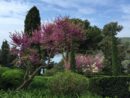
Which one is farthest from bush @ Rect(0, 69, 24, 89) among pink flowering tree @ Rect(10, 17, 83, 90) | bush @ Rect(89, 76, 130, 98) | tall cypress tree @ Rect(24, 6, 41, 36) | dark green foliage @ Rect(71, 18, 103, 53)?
dark green foliage @ Rect(71, 18, 103, 53)

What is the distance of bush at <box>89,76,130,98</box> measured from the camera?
21.5 metres

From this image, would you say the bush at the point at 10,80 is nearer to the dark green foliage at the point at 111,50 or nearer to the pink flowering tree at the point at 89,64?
the dark green foliage at the point at 111,50

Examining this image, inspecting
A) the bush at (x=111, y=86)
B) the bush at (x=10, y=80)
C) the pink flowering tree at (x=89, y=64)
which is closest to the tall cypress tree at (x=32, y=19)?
the pink flowering tree at (x=89, y=64)

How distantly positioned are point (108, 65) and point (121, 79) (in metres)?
30.3

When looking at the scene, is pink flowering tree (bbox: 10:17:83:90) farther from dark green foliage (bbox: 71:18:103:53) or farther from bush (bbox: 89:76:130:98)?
dark green foliage (bbox: 71:18:103:53)

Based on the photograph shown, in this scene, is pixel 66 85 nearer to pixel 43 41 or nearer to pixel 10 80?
pixel 10 80

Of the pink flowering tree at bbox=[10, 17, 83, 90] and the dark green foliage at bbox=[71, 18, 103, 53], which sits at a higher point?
the dark green foliage at bbox=[71, 18, 103, 53]

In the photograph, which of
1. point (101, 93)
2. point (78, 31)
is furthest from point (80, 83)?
point (78, 31)

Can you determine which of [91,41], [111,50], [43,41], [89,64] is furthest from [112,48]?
[91,41]

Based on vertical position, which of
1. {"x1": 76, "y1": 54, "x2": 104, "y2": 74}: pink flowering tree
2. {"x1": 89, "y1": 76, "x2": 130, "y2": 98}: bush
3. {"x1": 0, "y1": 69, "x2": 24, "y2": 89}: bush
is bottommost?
{"x1": 89, "y1": 76, "x2": 130, "y2": 98}: bush

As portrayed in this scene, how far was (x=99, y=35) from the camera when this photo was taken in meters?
68.2

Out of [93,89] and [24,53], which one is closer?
[93,89]

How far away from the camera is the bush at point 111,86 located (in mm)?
21500

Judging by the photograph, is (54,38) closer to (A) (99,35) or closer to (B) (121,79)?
(B) (121,79)
